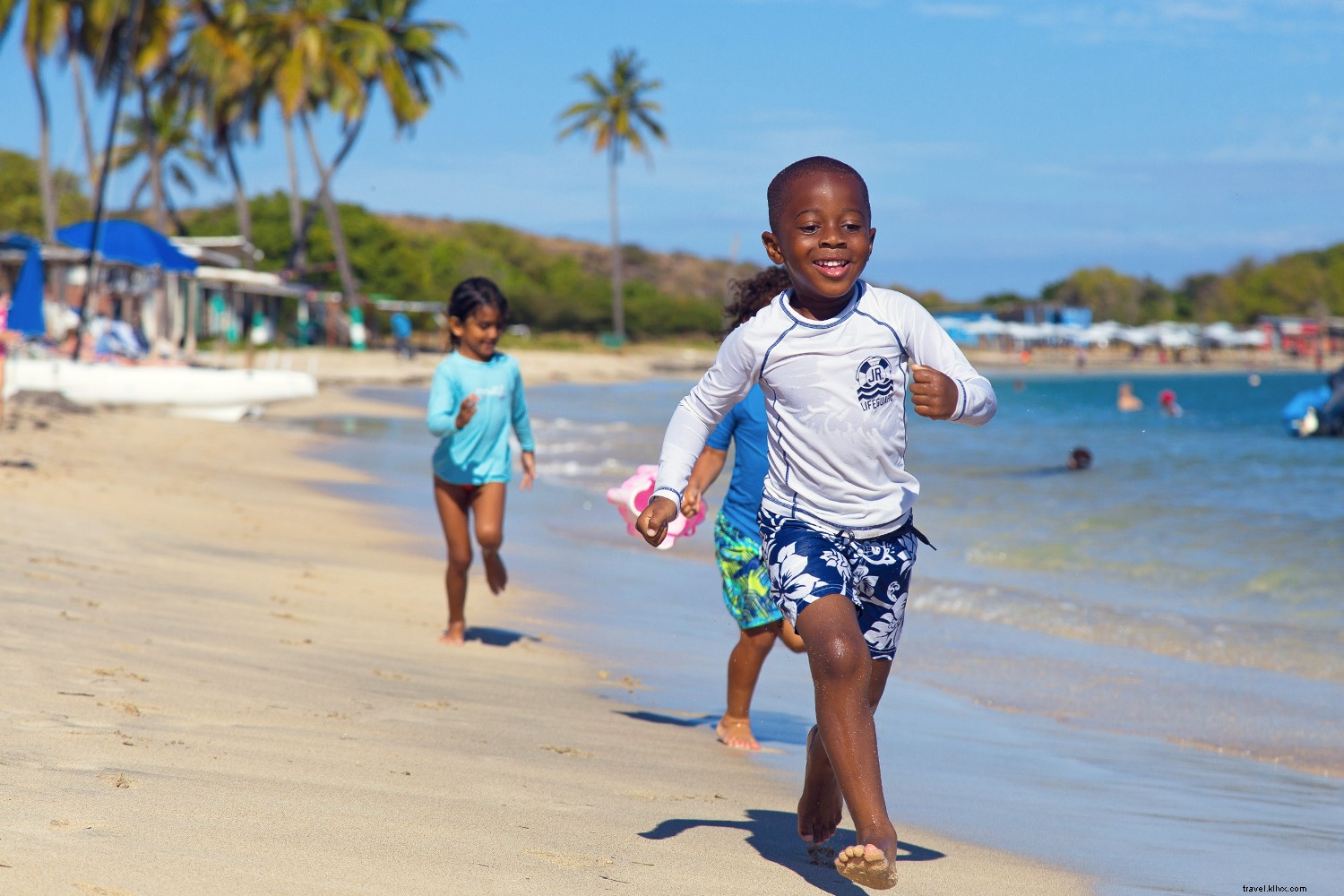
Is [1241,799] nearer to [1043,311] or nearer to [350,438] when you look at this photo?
[350,438]

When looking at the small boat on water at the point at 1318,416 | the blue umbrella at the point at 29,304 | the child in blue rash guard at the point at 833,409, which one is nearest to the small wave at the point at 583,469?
the blue umbrella at the point at 29,304

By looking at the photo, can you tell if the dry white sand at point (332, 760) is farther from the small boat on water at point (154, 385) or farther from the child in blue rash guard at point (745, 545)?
the small boat on water at point (154, 385)

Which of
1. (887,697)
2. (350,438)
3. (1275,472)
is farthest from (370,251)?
(887,697)

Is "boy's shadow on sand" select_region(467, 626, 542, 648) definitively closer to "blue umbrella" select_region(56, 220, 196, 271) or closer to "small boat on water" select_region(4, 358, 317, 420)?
"small boat on water" select_region(4, 358, 317, 420)

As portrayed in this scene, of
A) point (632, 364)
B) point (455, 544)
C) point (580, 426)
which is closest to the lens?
point (455, 544)

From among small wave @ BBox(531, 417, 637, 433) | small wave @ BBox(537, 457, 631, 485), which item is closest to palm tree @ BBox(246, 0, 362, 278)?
small wave @ BBox(531, 417, 637, 433)

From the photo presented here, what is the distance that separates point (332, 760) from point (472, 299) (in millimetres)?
2906

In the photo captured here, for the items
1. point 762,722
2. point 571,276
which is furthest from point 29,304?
point 571,276

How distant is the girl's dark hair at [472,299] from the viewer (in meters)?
6.12

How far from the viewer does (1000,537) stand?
11906mm

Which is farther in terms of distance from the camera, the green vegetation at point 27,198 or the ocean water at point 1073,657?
the green vegetation at point 27,198

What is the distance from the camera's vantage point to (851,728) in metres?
2.84

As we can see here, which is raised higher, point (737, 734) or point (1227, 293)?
point (1227, 293)

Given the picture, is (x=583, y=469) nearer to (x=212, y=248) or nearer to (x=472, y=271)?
(x=212, y=248)
